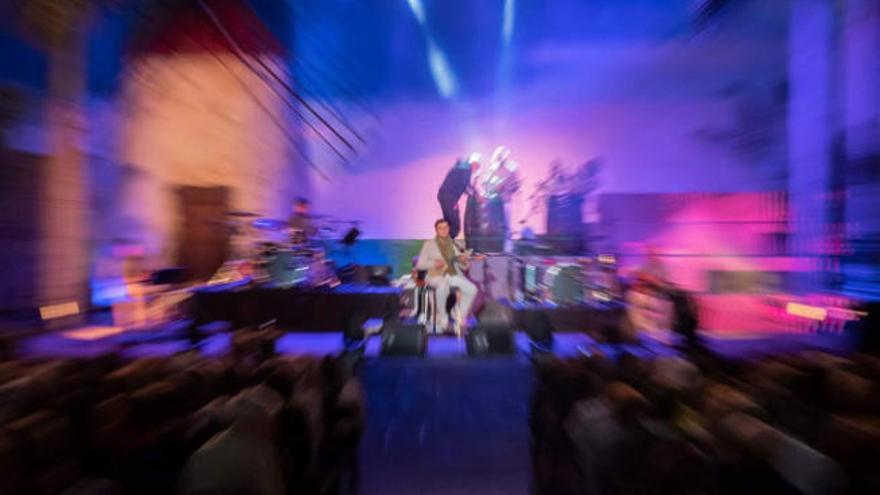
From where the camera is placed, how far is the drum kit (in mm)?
4848

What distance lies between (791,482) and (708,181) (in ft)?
16.1

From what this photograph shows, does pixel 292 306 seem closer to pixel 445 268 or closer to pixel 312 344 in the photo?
pixel 312 344

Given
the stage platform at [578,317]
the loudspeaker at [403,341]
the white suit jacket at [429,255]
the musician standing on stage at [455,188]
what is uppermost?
the musician standing on stage at [455,188]

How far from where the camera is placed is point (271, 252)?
492 centimetres

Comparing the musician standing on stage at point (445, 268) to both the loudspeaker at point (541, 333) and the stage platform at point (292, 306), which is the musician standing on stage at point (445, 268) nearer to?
the stage platform at point (292, 306)

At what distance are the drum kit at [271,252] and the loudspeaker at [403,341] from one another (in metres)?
2.22

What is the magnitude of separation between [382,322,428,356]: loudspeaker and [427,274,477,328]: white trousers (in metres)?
1.74

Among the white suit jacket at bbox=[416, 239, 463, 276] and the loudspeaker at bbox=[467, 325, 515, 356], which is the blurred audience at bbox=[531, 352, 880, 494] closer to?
the loudspeaker at bbox=[467, 325, 515, 356]

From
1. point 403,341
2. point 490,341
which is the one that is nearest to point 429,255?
point 490,341

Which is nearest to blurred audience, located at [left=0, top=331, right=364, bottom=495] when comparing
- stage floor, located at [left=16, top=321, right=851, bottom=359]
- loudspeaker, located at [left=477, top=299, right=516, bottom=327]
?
stage floor, located at [left=16, top=321, right=851, bottom=359]

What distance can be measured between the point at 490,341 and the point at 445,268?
2.00 m

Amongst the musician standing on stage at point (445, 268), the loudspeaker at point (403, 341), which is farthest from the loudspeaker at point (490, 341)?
the musician standing on stage at point (445, 268)

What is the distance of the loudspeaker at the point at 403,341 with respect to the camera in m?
2.63

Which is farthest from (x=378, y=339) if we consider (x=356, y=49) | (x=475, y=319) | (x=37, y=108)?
(x=356, y=49)
